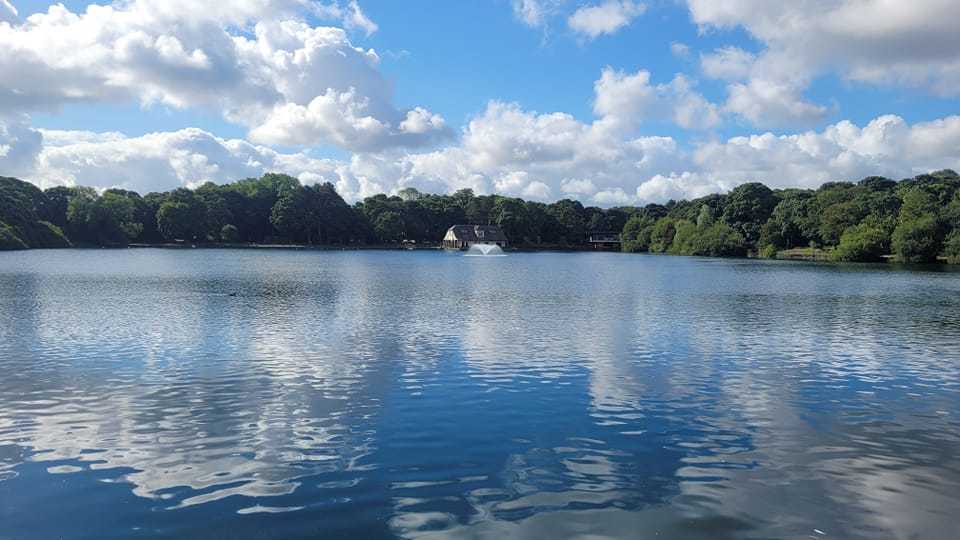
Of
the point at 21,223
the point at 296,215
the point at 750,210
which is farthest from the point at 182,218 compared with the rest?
the point at 750,210

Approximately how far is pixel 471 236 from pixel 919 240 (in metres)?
105

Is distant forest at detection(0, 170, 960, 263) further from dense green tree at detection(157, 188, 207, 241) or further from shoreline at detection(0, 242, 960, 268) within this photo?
shoreline at detection(0, 242, 960, 268)

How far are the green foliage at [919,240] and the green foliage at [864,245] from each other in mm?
5256

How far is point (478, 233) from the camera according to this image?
184 meters

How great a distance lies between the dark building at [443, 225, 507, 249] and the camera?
179 meters

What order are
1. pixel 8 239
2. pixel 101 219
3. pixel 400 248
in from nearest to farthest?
pixel 8 239 → pixel 101 219 → pixel 400 248

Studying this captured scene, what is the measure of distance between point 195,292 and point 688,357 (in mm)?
31905

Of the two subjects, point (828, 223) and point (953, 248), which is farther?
point (828, 223)

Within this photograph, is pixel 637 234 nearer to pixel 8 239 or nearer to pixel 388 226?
pixel 388 226

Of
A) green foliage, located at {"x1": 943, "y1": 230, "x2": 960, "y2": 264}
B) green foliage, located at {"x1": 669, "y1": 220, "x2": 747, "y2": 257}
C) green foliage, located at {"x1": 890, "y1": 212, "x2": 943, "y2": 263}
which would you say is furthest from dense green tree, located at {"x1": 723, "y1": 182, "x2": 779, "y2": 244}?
green foliage, located at {"x1": 943, "y1": 230, "x2": 960, "y2": 264}

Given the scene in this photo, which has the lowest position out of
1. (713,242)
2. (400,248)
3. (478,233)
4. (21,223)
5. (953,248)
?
(400,248)

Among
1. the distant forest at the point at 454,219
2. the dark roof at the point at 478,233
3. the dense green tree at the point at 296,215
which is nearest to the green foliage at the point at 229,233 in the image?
the distant forest at the point at 454,219

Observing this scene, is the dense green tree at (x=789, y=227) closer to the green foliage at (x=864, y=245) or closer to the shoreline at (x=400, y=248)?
the shoreline at (x=400, y=248)

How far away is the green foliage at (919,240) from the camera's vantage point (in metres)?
101
